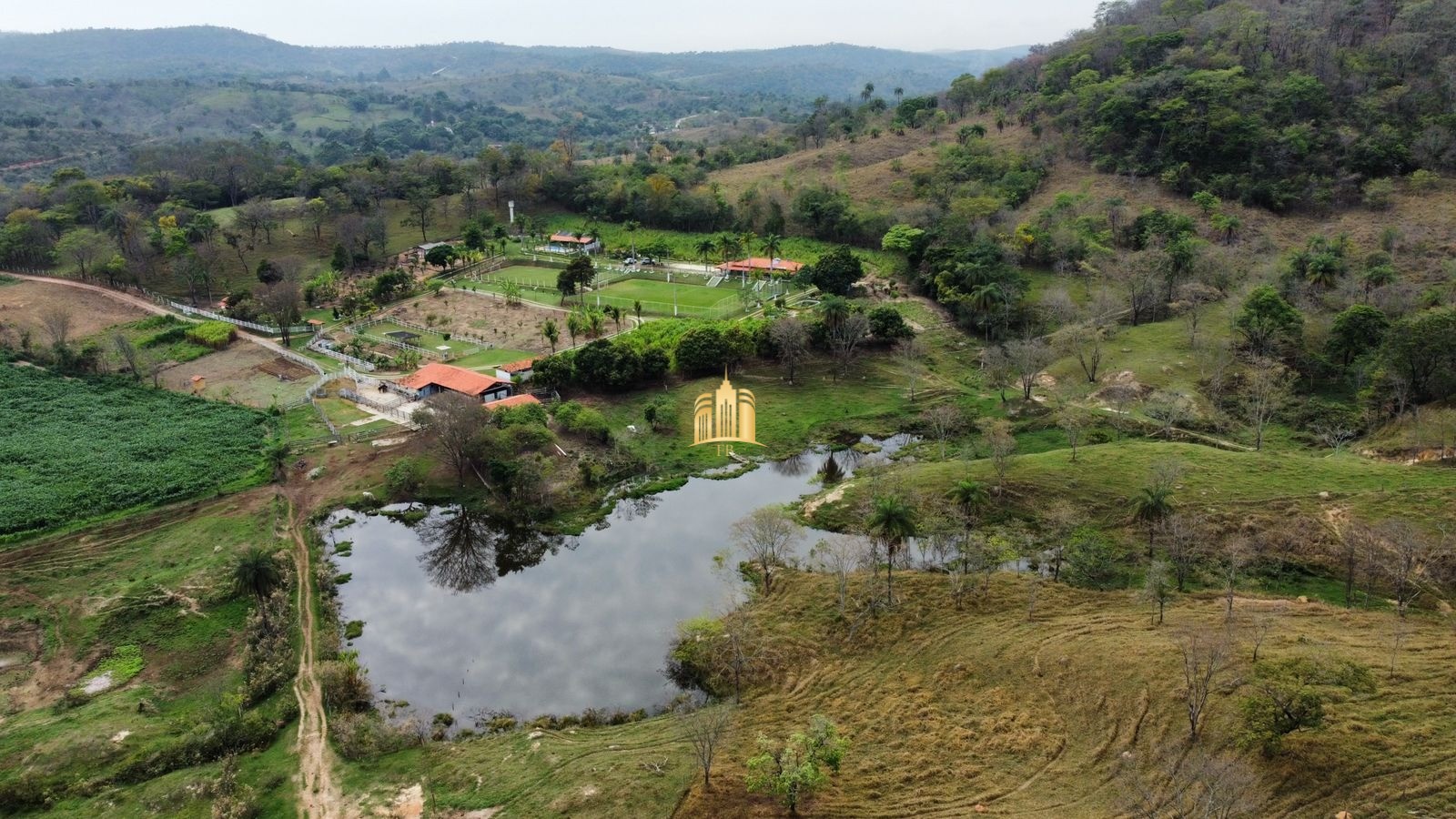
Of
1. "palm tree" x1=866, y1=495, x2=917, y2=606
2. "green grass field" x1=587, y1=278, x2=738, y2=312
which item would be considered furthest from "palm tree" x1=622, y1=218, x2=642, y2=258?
"palm tree" x1=866, y1=495, x2=917, y2=606

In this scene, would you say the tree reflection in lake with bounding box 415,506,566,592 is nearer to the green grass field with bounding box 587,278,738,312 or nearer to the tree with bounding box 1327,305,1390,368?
the green grass field with bounding box 587,278,738,312

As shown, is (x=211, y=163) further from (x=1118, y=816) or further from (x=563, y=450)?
(x=1118, y=816)

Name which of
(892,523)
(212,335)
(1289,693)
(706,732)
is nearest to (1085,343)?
(892,523)

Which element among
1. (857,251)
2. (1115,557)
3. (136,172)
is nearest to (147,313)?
(136,172)

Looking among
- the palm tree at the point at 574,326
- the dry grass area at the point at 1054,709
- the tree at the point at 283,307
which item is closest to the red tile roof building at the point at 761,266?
the palm tree at the point at 574,326
